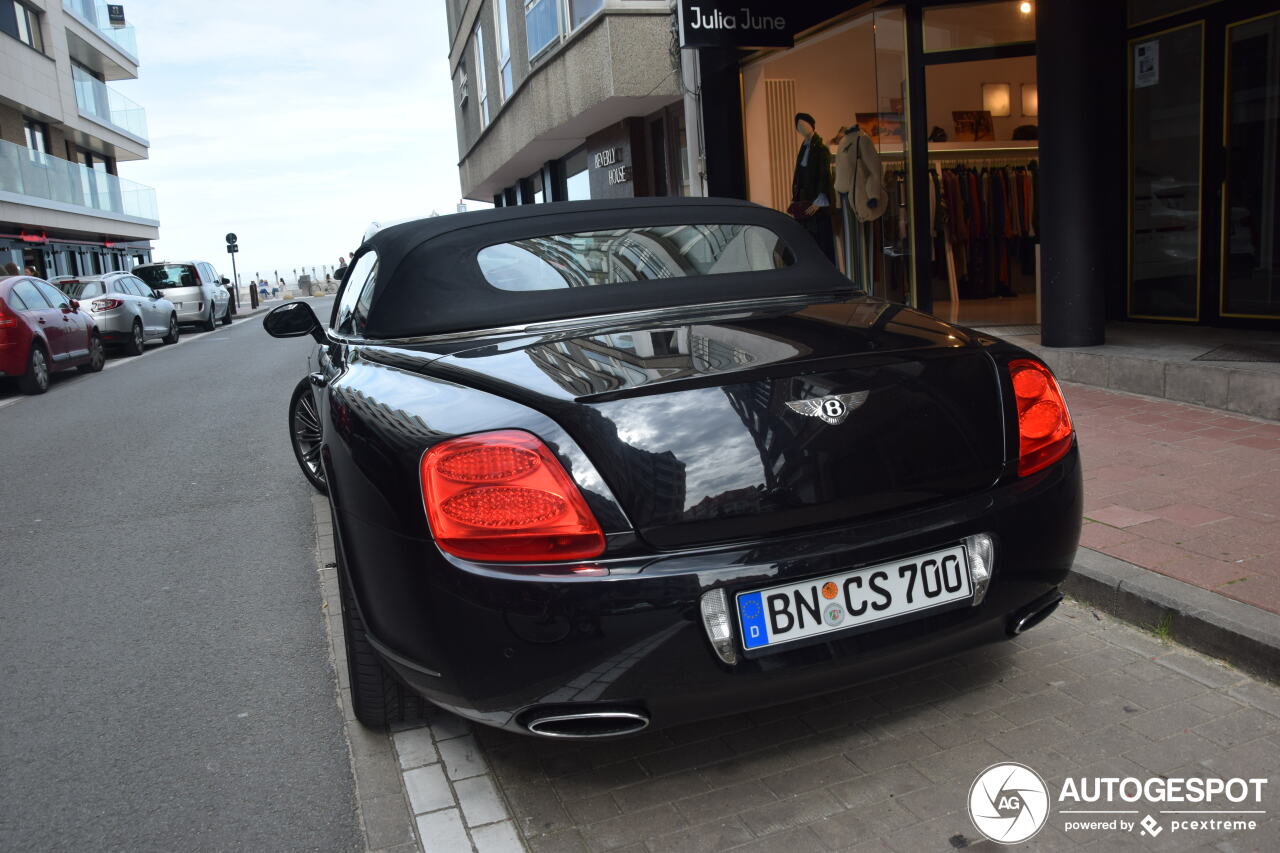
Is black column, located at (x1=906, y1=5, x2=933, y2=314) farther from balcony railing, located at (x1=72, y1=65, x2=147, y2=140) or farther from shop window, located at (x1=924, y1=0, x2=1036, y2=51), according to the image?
balcony railing, located at (x1=72, y1=65, x2=147, y2=140)

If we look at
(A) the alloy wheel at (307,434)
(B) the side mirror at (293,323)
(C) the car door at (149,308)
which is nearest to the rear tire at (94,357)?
(C) the car door at (149,308)

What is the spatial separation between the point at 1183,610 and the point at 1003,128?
898cm

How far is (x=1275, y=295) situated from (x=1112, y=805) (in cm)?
703

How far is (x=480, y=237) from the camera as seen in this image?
3.51 m

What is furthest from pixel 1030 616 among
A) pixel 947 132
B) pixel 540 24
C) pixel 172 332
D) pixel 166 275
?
pixel 166 275

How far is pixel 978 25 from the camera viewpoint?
10.2 metres

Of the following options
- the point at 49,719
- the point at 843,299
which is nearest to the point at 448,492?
the point at 843,299

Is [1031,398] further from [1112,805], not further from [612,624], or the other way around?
[612,624]

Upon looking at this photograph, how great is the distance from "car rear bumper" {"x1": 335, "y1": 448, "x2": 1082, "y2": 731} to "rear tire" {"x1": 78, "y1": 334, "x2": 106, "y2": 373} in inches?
594

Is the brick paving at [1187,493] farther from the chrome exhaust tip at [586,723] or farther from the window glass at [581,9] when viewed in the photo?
the window glass at [581,9]

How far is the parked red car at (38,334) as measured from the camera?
13.0 metres

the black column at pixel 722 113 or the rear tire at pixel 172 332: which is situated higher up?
the black column at pixel 722 113

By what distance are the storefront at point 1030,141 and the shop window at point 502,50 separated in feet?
31.0

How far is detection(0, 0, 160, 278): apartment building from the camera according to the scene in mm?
30644
